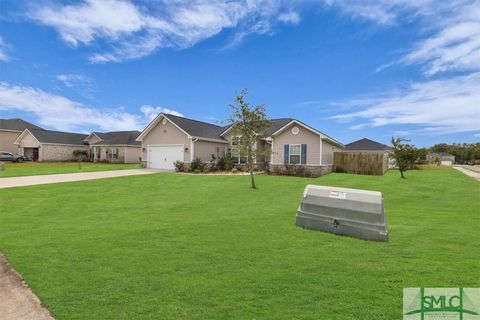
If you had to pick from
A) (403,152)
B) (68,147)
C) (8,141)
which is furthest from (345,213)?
(8,141)

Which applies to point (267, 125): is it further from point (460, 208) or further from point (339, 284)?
point (339, 284)

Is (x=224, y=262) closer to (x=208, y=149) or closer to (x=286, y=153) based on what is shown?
(x=286, y=153)

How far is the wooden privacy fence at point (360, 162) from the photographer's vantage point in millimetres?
26250

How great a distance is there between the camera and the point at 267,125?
18094 millimetres

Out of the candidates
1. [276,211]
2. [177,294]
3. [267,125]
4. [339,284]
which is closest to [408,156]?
[267,125]

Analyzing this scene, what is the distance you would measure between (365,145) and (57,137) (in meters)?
46.5

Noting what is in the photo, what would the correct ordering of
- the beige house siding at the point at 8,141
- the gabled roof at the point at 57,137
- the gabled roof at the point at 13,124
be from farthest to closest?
the gabled roof at the point at 13,124 < the beige house siding at the point at 8,141 < the gabled roof at the point at 57,137

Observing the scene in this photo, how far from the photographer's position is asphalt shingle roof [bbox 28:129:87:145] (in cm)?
4438

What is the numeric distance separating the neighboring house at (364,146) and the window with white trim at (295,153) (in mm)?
18603

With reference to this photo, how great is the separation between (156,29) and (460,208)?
55.5 ft

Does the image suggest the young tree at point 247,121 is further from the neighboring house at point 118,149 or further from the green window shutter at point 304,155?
the neighboring house at point 118,149

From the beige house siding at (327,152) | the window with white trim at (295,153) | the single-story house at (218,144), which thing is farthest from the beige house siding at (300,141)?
the beige house siding at (327,152)

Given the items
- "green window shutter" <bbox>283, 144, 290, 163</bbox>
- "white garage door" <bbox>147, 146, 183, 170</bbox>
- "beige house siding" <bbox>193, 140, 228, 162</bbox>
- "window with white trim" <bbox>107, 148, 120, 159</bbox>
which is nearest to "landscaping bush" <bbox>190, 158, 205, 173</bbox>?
"beige house siding" <bbox>193, 140, 228, 162</bbox>

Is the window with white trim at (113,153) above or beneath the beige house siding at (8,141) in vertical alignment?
beneath
